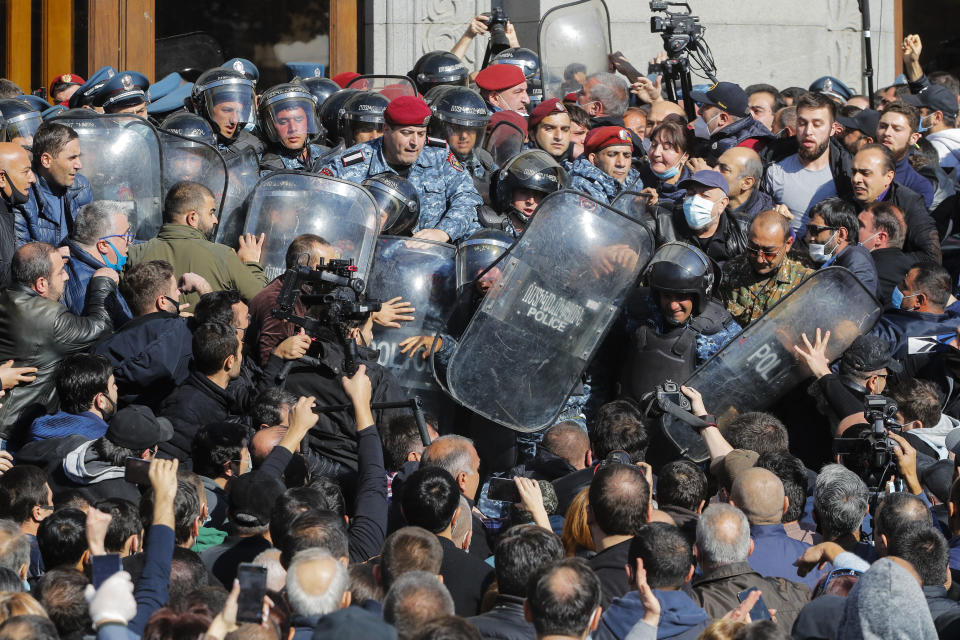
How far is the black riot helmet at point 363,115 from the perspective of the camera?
8766 millimetres

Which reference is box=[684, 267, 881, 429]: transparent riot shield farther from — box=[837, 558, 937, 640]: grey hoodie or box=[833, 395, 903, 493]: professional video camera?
box=[837, 558, 937, 640]: grey hoodie

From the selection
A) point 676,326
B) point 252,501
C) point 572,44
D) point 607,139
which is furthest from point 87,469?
point 572,44

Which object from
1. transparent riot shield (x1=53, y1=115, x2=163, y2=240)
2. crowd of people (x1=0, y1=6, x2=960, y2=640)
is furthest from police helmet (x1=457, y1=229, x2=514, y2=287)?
transparent riot shield (x1=53, y1=115, x2=163, y2=240)

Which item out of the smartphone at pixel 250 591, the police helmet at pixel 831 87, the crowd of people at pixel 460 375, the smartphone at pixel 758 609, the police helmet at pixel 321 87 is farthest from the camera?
the police helmet at pixel 831 87

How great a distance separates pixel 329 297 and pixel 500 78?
13.4ft

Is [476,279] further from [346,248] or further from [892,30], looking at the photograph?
[892,30]

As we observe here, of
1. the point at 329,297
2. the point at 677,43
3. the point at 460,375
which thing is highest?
the point at 677,43

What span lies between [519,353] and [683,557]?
250cm

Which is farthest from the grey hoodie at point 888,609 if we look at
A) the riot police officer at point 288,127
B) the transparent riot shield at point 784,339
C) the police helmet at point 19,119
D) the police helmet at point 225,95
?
the police helmet at point 19,119

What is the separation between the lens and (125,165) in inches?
300

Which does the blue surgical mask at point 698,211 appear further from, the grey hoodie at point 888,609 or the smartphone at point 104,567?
the smartphone at point 104,567

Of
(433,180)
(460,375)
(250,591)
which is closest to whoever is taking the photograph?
(250,591)

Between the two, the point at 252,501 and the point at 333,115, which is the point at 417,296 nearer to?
the point at 252,501

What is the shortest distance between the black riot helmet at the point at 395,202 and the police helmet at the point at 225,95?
1512 millimetres
